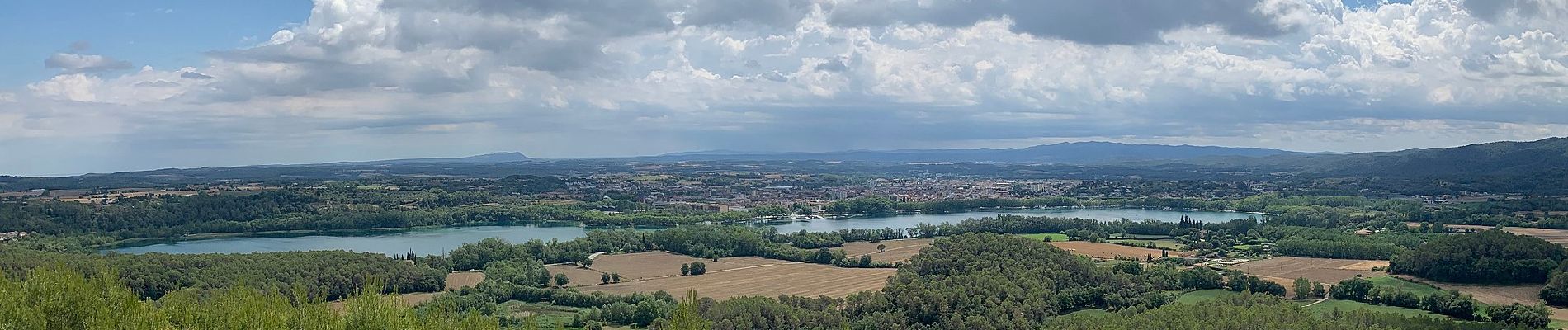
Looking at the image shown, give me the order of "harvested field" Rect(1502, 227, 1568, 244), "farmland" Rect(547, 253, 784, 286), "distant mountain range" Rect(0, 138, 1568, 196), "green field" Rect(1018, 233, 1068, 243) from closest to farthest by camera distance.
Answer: "farmland" Rect(547, 253, 784, 286)
"harvested field" Rect(1502, 227, 1568, 244)
"green field" Rect(1018, 233, 1068, 243)
"distant mountain range" Rect(0, 138, 1568, 196)

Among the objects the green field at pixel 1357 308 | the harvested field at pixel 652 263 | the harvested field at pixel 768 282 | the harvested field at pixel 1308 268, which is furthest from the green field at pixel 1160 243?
the green field at pixel 1357 308

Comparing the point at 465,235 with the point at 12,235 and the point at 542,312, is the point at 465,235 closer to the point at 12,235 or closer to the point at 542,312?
the point at 12,235

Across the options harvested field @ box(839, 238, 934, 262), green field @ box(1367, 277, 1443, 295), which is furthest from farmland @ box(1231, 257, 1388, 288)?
harvested field @ box(839, 238, 934, 262)

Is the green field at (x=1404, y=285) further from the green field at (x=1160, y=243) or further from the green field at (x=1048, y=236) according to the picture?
the green field at (x=1048, y=236)

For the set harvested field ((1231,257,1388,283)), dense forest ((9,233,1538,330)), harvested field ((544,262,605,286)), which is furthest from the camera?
harvested field ((544,262,605,286))

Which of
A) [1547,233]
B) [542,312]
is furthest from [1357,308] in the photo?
[1547,233]

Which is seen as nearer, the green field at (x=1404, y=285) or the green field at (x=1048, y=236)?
the green field at (x=1404, y=285)

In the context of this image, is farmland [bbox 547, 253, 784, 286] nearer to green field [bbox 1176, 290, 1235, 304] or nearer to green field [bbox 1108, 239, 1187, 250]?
green field [bbox 1108, 239, 1187, 250]

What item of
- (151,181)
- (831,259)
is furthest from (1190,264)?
(151,181)
